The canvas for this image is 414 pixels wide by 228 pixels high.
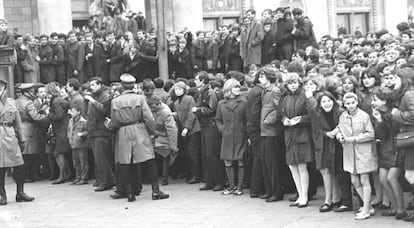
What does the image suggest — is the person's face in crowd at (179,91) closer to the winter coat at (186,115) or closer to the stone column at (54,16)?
the winter coat at (186,115)

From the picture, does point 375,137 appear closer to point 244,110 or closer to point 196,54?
point 244,110

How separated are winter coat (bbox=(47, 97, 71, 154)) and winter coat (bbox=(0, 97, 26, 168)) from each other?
86.6 inches

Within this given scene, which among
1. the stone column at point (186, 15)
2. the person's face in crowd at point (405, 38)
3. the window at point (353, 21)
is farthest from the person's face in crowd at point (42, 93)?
the window at point (353, 21)

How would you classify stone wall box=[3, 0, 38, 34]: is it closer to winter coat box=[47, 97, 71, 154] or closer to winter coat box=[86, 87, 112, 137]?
winter coat box=[47, 97, 71, 154]

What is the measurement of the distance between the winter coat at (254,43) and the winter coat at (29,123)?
17.7 ft

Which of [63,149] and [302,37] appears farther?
[302,37]

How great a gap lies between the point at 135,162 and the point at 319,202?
9.98 feet

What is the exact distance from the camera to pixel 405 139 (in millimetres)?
10133

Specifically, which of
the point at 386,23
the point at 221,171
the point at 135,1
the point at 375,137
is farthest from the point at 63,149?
the point at 386,23

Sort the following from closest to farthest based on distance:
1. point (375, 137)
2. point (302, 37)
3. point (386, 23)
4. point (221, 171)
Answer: point (375, 137), point (221, 171), point (302, 37), point (386, 23)

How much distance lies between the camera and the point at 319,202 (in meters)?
12.1

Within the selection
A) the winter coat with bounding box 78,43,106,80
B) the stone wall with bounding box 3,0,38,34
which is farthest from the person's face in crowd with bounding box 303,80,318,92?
the stone wall with bounding box 3,0,38,34

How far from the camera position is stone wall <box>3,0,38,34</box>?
3027 cm

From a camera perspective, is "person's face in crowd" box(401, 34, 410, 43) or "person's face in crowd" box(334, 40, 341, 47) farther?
"person's face in crowd" box(334, 40, 341, 47)
